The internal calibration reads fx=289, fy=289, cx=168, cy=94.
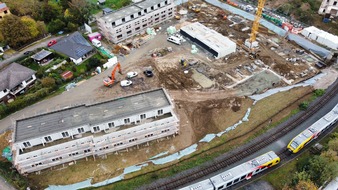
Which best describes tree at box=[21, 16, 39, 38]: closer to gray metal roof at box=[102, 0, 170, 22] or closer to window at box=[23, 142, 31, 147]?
gray metal roof at box=[102, 0, 170, 22]

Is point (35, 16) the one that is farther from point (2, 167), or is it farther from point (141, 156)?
point (141, 156)

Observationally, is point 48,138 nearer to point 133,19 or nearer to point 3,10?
point 133,19

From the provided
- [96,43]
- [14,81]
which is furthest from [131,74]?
[14,81]

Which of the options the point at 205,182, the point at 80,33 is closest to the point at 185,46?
the point at 80,33

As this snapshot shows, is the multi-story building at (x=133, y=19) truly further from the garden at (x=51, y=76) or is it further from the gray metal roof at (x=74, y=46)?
the garden at (x=51, y=76)

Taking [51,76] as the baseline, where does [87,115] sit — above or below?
above

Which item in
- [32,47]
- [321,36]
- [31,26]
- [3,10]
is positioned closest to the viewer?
[321,36]
